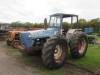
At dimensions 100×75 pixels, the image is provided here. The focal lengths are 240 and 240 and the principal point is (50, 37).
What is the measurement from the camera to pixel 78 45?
36.1 feet

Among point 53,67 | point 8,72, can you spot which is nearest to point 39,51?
point 53,67

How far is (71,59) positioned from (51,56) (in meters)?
2.19

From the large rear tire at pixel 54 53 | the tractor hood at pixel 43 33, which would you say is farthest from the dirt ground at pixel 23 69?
the tractor hood at pixel 43 33

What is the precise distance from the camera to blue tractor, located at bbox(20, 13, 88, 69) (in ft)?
28.3

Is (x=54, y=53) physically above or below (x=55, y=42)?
below

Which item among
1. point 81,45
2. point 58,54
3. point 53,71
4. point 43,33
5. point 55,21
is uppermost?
point 55,21

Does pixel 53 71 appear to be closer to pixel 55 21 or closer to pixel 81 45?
pixel 55 21

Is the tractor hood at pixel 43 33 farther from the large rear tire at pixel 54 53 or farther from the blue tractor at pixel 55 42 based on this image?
the large rear tire at pixel 54 53

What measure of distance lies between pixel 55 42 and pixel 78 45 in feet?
7.93

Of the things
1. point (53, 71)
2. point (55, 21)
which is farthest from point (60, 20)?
point (53, 71)

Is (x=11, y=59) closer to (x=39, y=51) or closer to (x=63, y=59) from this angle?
(x=39, y=51)

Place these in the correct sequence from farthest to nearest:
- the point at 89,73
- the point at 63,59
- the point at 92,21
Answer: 1. the point at 92,21
2. the point at 63,59
3. the point at 89,73

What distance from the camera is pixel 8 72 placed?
320 inches

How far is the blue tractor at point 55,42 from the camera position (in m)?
8.63
